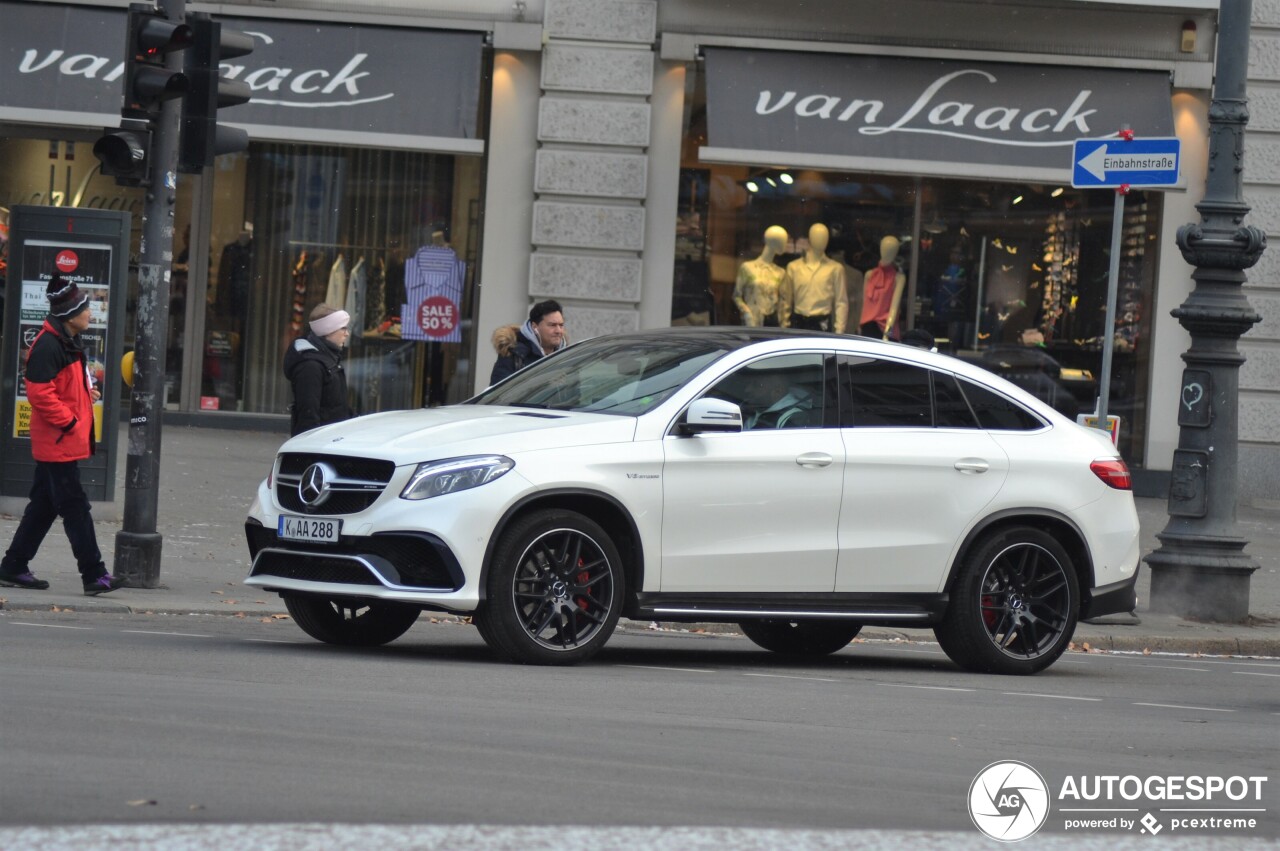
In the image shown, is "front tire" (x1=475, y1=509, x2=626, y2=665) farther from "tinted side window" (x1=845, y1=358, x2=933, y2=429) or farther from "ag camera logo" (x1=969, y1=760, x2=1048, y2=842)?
"ag camera logo" (x1=969, y1=760, x2=1048, y2=842)

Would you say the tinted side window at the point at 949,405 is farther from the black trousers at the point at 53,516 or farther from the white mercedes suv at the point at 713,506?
the black trousers at the point at 53,516

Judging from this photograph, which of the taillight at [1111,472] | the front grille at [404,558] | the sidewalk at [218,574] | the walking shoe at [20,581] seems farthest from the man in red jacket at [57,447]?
the taillight at [1111,472]

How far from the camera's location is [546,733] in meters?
6.93

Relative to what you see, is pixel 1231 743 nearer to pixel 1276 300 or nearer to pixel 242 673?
pixel 242 673

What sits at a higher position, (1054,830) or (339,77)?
(339,77)

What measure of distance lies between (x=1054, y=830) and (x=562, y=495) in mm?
3543

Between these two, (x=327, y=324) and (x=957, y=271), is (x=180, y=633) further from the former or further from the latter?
(x=957, y=271)

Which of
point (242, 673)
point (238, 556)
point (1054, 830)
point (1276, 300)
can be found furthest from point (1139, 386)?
point (1054, 830)

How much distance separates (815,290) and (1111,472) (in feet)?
34.9

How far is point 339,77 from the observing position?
19797 mm

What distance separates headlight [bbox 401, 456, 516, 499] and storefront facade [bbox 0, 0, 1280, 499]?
37.8 ft

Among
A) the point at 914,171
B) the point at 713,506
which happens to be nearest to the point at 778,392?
the point at 713,506

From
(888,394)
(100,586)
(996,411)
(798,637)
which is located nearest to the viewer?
(888,394)

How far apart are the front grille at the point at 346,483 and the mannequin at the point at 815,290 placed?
480 inches
